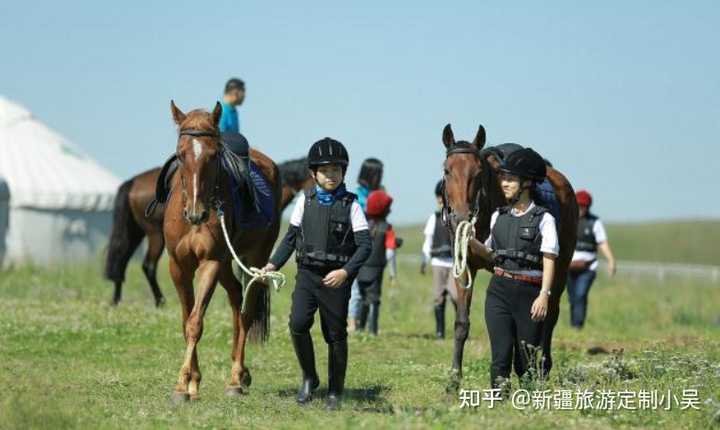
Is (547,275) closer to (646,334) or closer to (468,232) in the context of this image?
(468,232)

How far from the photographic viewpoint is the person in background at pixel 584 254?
61.1 ft

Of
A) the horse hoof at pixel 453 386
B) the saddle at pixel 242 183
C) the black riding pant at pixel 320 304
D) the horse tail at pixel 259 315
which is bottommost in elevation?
the horse hoof at pixel 453 386

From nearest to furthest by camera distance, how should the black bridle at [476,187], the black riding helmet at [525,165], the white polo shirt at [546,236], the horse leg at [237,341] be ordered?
the white polo shirt at [546,236], the black riding helmet at [525,165], the black bridle at [476,187], the horse leg at [237,341]

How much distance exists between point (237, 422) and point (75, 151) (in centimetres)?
3011

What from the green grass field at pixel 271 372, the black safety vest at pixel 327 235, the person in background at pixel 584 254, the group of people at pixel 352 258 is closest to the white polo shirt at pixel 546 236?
the group of people at pixel 352 258

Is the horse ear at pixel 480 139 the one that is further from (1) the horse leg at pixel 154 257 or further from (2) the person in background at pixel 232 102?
(1) the horse leg at pixel 154 257

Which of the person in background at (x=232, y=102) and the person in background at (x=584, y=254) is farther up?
the person in background at (x=232, y=102)

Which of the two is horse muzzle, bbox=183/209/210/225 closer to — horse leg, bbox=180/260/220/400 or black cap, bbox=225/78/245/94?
horse leg, bbox=180/260/220/400

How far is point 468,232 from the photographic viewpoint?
32.2ft

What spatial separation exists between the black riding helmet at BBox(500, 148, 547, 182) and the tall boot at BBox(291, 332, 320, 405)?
6.76ft

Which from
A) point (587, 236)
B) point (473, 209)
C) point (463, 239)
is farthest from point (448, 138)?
point (587, 236)

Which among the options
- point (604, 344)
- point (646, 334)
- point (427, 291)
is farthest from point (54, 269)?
point (604, 344)

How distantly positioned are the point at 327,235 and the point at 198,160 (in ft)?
3.91

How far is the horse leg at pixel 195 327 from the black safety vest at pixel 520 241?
7.79 feet
